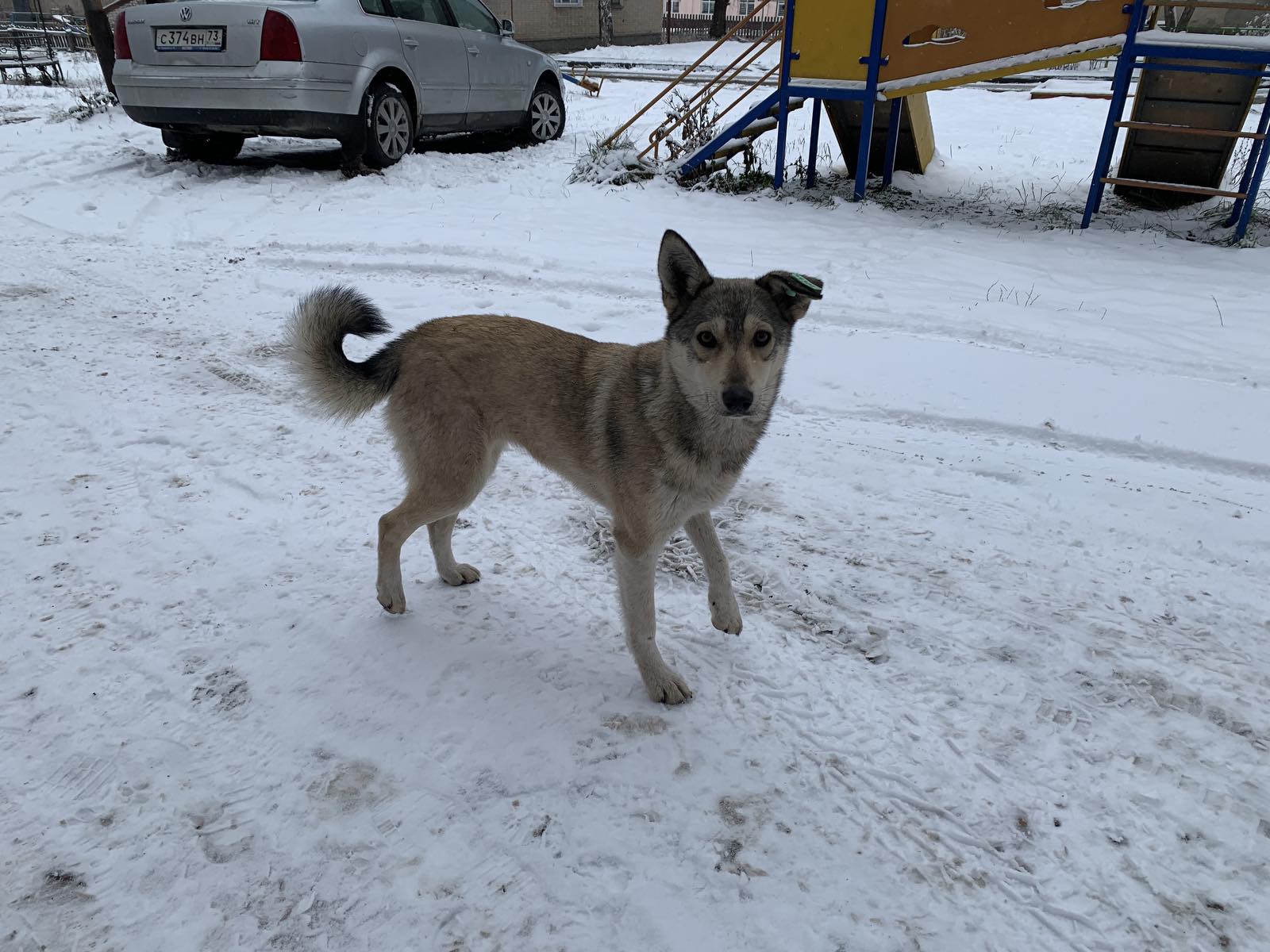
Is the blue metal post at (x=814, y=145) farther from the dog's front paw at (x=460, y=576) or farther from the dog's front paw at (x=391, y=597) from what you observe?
the dog's front paw at (x=391, y=597)

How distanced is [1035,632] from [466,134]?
482 inches

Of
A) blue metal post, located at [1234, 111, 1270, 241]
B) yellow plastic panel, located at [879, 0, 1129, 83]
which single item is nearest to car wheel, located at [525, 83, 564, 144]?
yellow plastic panel, located at [879, 0, 1129, 83]

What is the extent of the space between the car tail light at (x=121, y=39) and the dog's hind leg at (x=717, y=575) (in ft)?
31.2

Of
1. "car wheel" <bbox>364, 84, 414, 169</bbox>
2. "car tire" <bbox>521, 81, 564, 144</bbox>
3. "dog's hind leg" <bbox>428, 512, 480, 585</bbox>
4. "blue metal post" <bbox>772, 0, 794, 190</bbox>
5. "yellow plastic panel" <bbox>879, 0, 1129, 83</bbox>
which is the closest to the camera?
"dog's hind leg" <bbox>428, 512, 480, 585</bbox>

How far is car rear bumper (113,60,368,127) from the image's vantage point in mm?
7895

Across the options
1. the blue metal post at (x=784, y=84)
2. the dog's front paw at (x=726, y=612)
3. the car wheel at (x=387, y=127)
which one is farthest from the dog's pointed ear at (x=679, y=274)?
the car wheel at (x=387, y=127)

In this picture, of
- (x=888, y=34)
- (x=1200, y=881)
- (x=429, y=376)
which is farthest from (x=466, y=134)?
(x=1200, y=881)

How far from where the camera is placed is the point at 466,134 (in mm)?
12383

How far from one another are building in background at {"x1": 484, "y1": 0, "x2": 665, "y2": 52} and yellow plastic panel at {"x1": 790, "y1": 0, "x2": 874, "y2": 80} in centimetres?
2100

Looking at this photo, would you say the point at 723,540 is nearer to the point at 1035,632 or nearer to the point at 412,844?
the point at 1035,632

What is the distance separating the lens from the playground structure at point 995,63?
716cm

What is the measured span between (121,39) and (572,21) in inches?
946

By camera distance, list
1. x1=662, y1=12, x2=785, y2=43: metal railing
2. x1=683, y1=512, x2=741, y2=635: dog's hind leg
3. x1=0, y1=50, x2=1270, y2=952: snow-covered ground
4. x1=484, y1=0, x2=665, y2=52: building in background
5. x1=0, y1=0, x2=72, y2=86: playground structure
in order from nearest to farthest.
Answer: x1=0, y1=50, x2=1270, y2=952: snow-covered ground
x1=683, y1=512, x2=741, y2=635: dog's hind leg
x1=0, y1=0, x2=72, y2=86: playground structure
x1=484, y1=0, x2=665, y2=52: building in background
x1=662, y1=12, x2=785, y2=43: metal railing

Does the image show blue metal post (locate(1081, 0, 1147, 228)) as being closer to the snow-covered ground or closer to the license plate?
the snow-covered ground
